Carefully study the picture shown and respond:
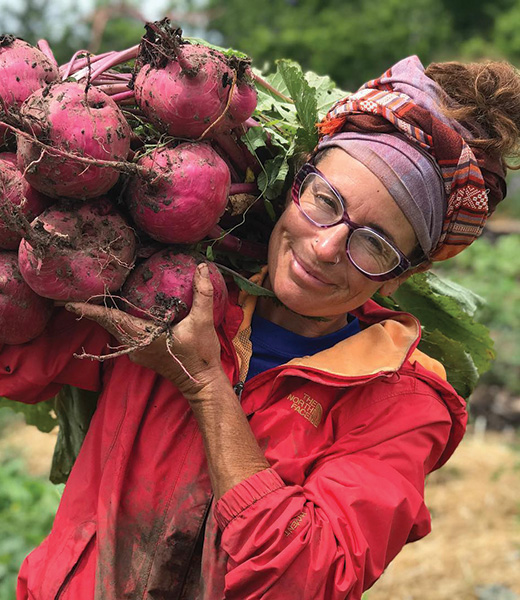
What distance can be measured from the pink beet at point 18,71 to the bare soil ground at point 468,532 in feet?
8.34

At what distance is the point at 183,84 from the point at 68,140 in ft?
0.84

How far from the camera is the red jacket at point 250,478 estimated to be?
1435 millimetres

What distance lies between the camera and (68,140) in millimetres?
1376

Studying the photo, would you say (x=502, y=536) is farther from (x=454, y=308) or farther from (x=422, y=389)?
(x=422, y=389)

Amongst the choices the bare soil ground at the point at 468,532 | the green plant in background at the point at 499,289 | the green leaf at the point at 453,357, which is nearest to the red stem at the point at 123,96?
the green leaf at the point at 453,357

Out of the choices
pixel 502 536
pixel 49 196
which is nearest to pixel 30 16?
pixel 502 536

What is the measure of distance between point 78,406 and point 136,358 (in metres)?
0.59

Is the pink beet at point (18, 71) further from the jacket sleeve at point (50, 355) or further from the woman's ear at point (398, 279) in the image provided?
the woman's ear at point (398, 279)

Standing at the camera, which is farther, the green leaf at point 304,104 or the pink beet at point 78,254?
the green leaf at point 304,104

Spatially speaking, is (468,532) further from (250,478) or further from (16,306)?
(16,306)

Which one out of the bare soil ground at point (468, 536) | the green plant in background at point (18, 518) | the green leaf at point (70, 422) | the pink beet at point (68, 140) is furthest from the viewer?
the bare soil ground at point (468, 536)

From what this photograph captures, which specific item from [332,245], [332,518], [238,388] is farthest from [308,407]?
[332,245]

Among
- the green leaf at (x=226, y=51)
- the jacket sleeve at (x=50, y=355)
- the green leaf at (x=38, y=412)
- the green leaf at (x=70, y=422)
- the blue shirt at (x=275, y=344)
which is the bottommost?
the green leaf at (x=38, y=412)

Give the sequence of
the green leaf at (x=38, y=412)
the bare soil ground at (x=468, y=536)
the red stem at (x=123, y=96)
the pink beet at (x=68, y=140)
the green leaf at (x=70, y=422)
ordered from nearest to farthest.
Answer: the pink beet at (x=68, y=140)
the red stem at (x=123, y=96)
the green leaf at (x=70, y=422)
the green leaf at (x=38, y=412)
the bare soil ground at (x=468, y=536)
